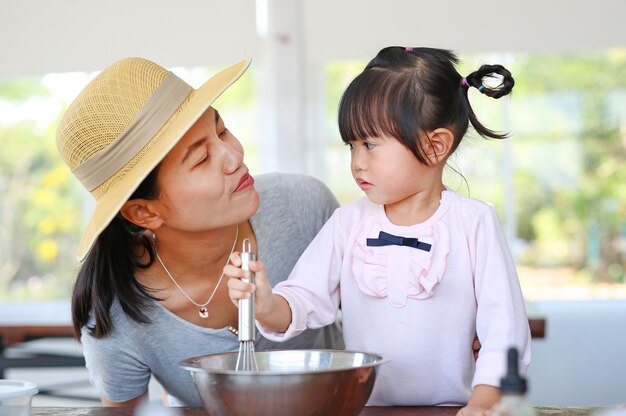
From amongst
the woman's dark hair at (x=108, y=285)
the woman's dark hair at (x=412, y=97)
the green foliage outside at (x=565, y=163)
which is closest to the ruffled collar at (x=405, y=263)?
the woman's dark hair at (x=412, y=97)

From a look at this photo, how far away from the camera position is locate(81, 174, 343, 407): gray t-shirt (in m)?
1.71

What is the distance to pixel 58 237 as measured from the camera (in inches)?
177

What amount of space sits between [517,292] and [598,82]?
300 cm

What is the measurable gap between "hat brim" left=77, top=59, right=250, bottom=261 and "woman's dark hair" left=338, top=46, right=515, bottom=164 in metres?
0.24

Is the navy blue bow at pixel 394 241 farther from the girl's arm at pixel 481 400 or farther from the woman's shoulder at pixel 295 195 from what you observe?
the woman's shoulder at pixel 295 195

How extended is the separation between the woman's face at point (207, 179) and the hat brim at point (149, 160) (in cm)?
3

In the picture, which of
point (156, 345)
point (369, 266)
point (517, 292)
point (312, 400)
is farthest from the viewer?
point (156, 345)

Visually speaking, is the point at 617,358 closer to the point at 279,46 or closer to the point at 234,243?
the point at 279,46

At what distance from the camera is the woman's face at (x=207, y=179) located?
1546 millimetres

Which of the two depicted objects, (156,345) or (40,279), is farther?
(40,279)

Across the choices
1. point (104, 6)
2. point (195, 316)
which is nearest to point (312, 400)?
point (195, 316)

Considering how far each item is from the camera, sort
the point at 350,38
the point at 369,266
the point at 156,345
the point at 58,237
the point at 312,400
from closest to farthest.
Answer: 1. the point at 312,400
2. the point at 369,266
3. the point at 156,345
4. the point at 350,38
5. the point at 58,237

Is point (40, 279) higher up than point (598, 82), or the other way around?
point (598, 82)

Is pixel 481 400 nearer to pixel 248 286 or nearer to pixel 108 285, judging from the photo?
pixel 248 286
